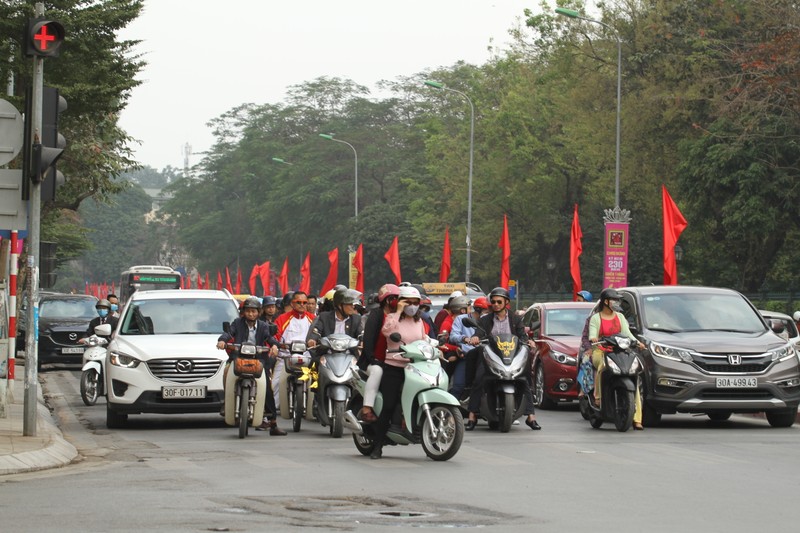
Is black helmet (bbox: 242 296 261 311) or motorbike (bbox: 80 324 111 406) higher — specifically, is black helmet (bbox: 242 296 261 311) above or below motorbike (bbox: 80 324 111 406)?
above

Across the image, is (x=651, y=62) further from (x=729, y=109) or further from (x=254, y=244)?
A: (x=254, y=244)

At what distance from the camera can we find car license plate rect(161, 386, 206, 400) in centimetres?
1856

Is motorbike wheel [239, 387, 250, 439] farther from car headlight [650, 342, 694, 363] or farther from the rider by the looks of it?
car headlight [650, 342, 694, 363]

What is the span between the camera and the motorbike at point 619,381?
18.0m

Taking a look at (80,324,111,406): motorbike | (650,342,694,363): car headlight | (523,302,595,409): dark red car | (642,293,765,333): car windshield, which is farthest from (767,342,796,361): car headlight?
(80,324,111,406): motorbike

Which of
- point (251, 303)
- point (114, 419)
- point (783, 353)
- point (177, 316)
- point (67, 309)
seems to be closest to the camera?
point (251, 303)

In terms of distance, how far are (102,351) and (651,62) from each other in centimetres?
3370

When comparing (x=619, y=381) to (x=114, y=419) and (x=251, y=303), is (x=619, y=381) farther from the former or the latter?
(x=114, y=419)

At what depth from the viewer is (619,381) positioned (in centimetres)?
1816

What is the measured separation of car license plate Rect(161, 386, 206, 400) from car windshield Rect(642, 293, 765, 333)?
5754mm

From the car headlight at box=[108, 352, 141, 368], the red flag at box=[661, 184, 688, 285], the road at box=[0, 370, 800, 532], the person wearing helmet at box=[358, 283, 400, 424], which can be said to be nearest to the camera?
the road at box=[0, 370, 800, 532]

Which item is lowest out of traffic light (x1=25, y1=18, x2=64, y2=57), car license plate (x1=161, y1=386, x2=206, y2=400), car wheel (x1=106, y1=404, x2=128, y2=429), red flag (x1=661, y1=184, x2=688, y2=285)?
car wheel (x1=106, y1=404, x2=128, y2=429)

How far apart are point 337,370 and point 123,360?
336 centimetres

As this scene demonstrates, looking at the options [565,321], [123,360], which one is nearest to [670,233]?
[565,321]
